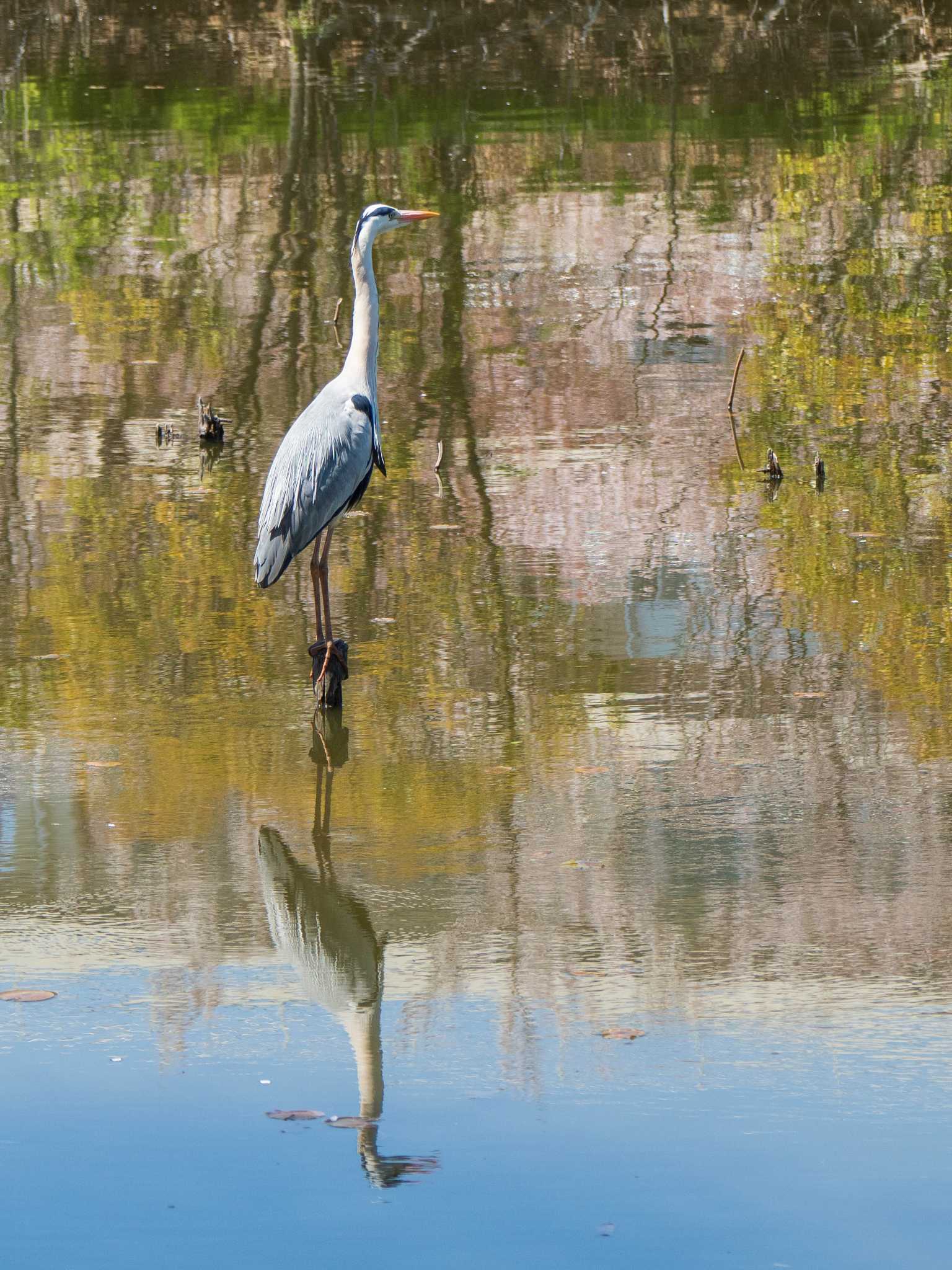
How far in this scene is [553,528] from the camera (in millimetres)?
10961

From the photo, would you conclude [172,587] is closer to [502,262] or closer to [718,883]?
[718,883]

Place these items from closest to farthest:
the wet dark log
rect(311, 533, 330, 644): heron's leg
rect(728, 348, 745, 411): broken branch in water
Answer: rect(311, 533, 330, 644): heron's leg, the wet dark log, rect(728, 348, 745, 411): broken branch in water

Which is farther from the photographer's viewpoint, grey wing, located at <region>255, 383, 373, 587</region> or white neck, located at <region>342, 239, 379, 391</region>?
white neck, located at <region>342, 239, 379, 391</region>

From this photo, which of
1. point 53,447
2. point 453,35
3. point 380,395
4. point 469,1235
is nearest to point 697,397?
point 380,395

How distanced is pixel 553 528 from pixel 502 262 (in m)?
7.58

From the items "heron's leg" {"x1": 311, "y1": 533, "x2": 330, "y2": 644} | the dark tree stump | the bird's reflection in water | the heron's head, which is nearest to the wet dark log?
the heron's head

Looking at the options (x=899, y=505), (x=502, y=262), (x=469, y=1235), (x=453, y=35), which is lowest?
(x=469, y=1235)

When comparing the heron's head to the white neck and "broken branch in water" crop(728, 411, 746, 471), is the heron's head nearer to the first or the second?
the white neck

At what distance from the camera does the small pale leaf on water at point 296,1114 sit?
506 cm

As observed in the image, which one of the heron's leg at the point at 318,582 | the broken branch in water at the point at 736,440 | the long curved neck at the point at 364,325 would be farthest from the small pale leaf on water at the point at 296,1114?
the broken branch in water at the point at 736,440

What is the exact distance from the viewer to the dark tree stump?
8.21 metres

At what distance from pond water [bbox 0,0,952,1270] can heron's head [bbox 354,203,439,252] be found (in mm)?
1820

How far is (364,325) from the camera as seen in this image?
9.10m

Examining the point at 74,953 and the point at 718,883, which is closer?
the point at 74,953
